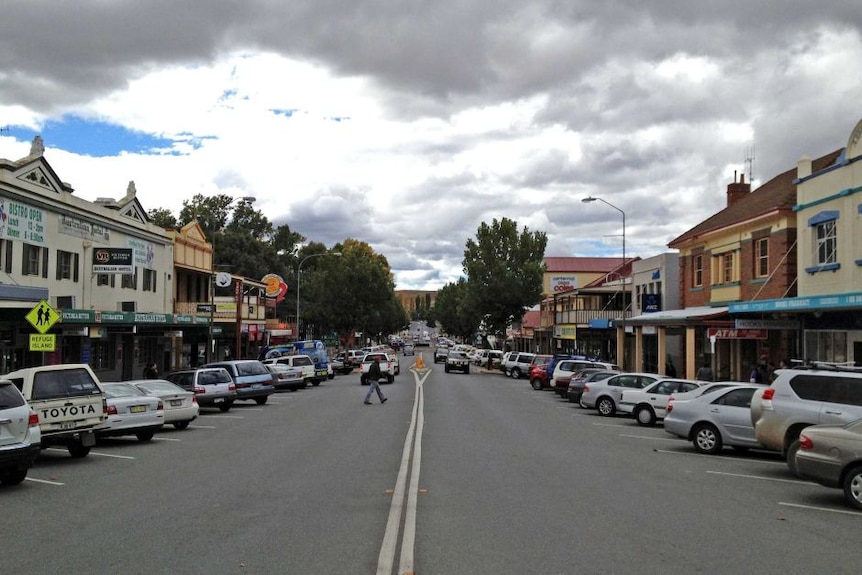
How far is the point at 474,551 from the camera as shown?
7.79 metres

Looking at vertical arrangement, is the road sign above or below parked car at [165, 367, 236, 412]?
above

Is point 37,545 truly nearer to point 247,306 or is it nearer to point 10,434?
point 10,434

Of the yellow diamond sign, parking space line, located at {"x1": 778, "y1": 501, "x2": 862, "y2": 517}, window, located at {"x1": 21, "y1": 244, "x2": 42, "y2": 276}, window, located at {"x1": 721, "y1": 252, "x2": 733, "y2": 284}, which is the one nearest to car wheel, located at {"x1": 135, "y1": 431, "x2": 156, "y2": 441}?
the yellow diamond sign

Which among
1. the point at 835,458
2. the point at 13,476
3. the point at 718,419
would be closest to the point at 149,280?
the point at 13,476

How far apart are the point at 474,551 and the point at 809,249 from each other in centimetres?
2404

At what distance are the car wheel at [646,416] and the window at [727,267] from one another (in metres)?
14.8

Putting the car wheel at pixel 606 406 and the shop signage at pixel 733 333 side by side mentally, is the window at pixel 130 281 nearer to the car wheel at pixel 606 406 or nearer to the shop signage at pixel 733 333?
the car wheel at pixel 606 406

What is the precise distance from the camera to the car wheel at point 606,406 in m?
25.7

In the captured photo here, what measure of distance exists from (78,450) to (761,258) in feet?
86.3

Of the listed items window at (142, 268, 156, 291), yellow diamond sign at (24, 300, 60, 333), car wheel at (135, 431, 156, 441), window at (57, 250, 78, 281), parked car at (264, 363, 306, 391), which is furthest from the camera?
window at (142, 268, 156, 291)

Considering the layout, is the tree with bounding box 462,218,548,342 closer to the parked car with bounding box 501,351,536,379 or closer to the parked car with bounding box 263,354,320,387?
the parked car with bounding box 501,351,536,379

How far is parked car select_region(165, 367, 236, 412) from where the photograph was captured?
1046 inches

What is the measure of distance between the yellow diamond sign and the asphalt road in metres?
5.58

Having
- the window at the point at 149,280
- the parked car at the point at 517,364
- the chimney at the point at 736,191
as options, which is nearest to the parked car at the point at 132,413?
the window at the point at 149,280
